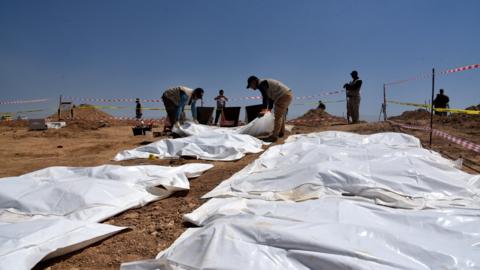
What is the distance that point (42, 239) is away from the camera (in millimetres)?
2070

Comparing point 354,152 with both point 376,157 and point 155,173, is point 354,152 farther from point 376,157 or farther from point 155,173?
point 155,173

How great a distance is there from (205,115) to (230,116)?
0.73 meters

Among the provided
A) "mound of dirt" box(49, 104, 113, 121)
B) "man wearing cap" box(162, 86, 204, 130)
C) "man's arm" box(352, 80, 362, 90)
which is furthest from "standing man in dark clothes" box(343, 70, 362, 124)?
"mound of dirt" box(49, 104, 113, 121)

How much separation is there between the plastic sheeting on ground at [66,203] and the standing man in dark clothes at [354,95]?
23.8ft

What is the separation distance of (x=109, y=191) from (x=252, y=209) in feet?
4.35

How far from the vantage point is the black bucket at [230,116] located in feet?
32.9

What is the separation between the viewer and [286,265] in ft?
5.26

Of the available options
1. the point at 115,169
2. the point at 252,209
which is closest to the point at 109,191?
the point at 115,169

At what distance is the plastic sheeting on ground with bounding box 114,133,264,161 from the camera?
5.71m

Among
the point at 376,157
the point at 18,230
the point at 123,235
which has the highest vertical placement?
the point at 376,157

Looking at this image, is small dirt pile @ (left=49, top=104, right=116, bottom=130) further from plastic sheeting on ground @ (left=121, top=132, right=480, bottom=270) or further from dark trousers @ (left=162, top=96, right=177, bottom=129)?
plastic sheeting on ground @ (left=121, top=132, right=480, bottom=270)

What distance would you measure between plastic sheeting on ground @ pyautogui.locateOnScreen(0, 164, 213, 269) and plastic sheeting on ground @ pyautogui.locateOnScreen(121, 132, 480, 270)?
62 cm

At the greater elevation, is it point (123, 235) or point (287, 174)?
point (287, 174)

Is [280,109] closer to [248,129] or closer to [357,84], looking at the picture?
[248,129]
